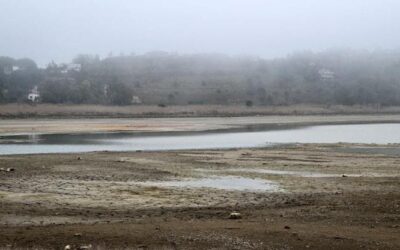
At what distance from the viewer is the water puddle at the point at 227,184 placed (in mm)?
16922

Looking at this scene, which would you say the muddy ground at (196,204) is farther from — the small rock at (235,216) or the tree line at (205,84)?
the tree line at (205,84)

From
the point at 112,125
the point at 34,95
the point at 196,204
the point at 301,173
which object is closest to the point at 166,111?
the point at 34,95

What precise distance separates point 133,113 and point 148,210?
86317 millimetres

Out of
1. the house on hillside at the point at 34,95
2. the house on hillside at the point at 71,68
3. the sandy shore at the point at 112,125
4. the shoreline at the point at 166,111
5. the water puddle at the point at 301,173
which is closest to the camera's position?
the water puddle at the point at 301,173

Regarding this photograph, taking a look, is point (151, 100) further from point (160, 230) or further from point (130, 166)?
point (160, 230)

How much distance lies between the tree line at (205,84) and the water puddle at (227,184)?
9554 cm

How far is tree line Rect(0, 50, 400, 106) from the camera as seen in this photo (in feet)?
400

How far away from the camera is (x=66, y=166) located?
22.9 meters

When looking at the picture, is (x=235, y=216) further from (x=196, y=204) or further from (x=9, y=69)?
(x=9, y=69)

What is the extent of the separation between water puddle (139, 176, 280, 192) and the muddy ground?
63 mm

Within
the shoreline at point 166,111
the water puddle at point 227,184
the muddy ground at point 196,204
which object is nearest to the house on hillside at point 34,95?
the shoreline at point 166,111

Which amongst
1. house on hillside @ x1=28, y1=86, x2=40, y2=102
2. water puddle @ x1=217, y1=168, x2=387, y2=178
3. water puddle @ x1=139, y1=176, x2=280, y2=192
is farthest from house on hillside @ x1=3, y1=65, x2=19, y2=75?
water puddle @ x1=139, y1=176, x2=280, y2=192

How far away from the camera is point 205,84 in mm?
164000

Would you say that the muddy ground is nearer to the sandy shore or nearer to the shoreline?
the sandy shore
